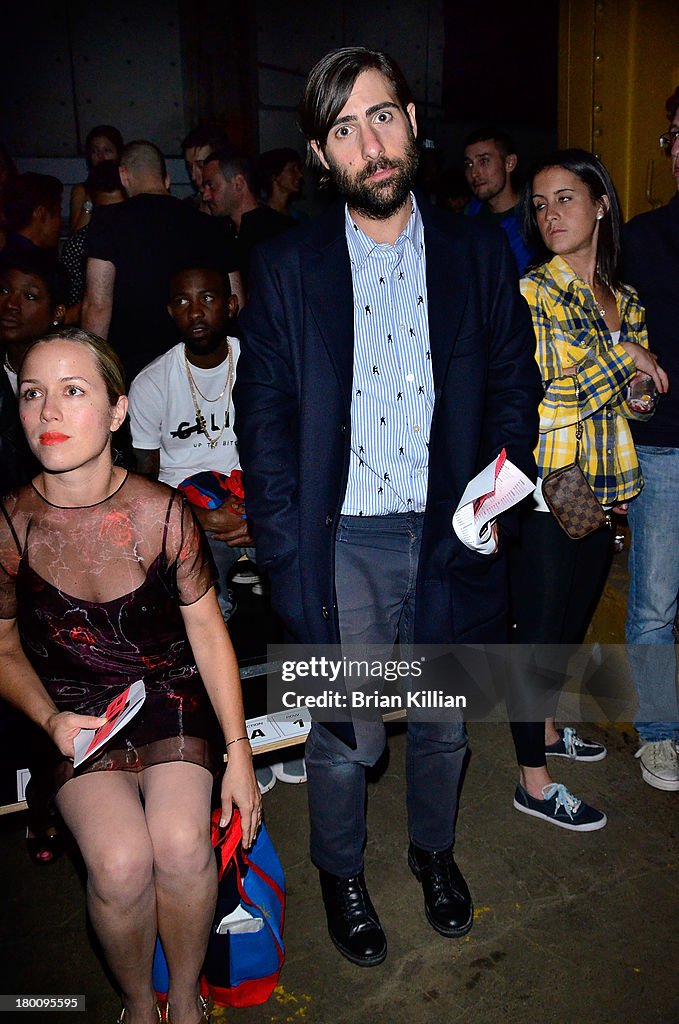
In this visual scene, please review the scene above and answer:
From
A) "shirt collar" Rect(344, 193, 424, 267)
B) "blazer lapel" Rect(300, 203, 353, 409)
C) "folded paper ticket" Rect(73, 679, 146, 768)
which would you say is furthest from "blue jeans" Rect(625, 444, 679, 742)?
"folded paper ticket" Rect(73, 679, 146, 768)

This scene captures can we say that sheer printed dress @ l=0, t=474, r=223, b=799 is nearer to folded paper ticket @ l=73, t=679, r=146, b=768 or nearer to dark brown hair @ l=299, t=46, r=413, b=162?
folded paper ticket @ l=73, t=679, r=146, b=768

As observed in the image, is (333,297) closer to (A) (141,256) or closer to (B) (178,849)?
(B) (178,849)

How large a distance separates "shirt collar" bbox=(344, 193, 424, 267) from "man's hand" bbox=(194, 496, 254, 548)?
1.64m

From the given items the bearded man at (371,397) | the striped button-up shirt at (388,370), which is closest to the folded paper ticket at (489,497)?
the bearded man at (371,397)

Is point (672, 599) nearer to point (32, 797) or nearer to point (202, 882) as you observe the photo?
point (202, 882)

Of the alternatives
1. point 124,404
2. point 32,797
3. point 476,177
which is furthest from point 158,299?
point 32,797

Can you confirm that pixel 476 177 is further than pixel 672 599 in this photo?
Yes

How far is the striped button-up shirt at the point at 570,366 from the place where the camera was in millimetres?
2766

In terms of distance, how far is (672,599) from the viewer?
10.7 ft

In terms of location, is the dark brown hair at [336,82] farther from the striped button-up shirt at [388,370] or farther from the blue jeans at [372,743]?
the blue jeans at [372,743]

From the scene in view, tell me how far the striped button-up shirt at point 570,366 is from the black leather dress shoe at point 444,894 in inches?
54.8

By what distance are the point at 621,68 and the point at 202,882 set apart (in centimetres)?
378

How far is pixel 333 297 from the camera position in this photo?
225cm

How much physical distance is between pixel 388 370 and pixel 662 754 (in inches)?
84.4
